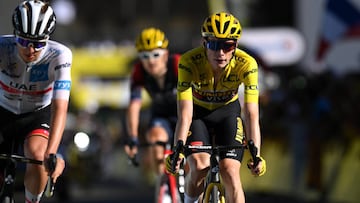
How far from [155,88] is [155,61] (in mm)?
392

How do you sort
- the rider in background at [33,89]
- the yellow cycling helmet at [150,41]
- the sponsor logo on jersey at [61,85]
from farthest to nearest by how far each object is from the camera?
1. the yellow cycling helmet at [150,41]
2. the sponsor logo on jersey at [61,85]
3. the rider in background at [33,89]

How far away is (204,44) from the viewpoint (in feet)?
29.8

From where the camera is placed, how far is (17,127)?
8.57 m

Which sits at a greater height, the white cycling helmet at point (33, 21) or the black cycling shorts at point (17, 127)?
the white cycling helmet at point (33, 21)

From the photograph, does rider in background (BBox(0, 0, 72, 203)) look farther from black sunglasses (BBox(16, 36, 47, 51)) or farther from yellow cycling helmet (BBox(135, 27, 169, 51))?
yellow cycling helmet (BBox(135, 27, 169, 51))

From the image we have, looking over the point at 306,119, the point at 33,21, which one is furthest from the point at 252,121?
the point at 306,119

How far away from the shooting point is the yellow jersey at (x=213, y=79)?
29.6 ft

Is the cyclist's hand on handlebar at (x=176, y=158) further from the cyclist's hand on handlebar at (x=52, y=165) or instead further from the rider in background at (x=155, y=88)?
the rider in background at (x=155, y=88)

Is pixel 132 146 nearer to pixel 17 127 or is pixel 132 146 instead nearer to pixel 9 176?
pixel 17 127

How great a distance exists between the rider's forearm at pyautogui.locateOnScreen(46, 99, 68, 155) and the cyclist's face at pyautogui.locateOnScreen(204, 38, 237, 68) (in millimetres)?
1425

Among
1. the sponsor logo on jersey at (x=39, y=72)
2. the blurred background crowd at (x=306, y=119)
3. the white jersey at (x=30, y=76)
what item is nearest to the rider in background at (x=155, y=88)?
the white jersey at (x=30, y=76)

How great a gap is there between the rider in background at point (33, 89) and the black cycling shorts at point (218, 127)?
4.54 ft

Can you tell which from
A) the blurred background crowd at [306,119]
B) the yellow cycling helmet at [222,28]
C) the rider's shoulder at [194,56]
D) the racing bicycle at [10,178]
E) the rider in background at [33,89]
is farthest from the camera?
the blurred background crowd at [306,119]

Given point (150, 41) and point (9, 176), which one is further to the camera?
point (150, 41)
